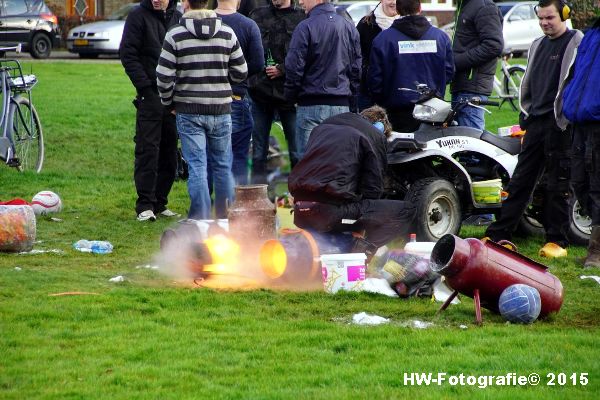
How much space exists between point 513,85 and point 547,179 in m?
10.5

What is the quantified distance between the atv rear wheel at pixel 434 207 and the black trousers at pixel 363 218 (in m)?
0.21

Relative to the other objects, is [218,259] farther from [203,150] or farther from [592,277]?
[592,277]

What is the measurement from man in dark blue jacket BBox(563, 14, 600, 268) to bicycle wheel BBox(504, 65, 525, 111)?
32.4 ft

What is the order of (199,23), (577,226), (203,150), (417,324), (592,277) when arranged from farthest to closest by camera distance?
(577,226)
(203,150)
(199,23)
(592,277)
(417,324)

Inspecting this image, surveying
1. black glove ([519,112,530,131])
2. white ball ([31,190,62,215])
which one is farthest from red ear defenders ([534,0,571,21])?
white ball ([31,190,62,215])

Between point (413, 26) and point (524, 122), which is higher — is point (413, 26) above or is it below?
above

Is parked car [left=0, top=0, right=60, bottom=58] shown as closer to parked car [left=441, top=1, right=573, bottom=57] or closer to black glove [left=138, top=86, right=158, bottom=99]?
parked car [left=441, top=1, right=573, bottom=57]

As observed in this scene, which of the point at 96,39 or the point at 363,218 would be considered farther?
the point at 96,39

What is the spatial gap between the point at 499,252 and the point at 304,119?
11.9 ft

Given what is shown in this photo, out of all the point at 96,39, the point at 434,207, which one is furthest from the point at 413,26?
the point at 96,39

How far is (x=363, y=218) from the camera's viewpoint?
9.01 meters

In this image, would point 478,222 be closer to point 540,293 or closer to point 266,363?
point 540,293

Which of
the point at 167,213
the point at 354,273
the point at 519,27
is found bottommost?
the point at 519,27

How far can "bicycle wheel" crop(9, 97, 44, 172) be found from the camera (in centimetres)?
1341
